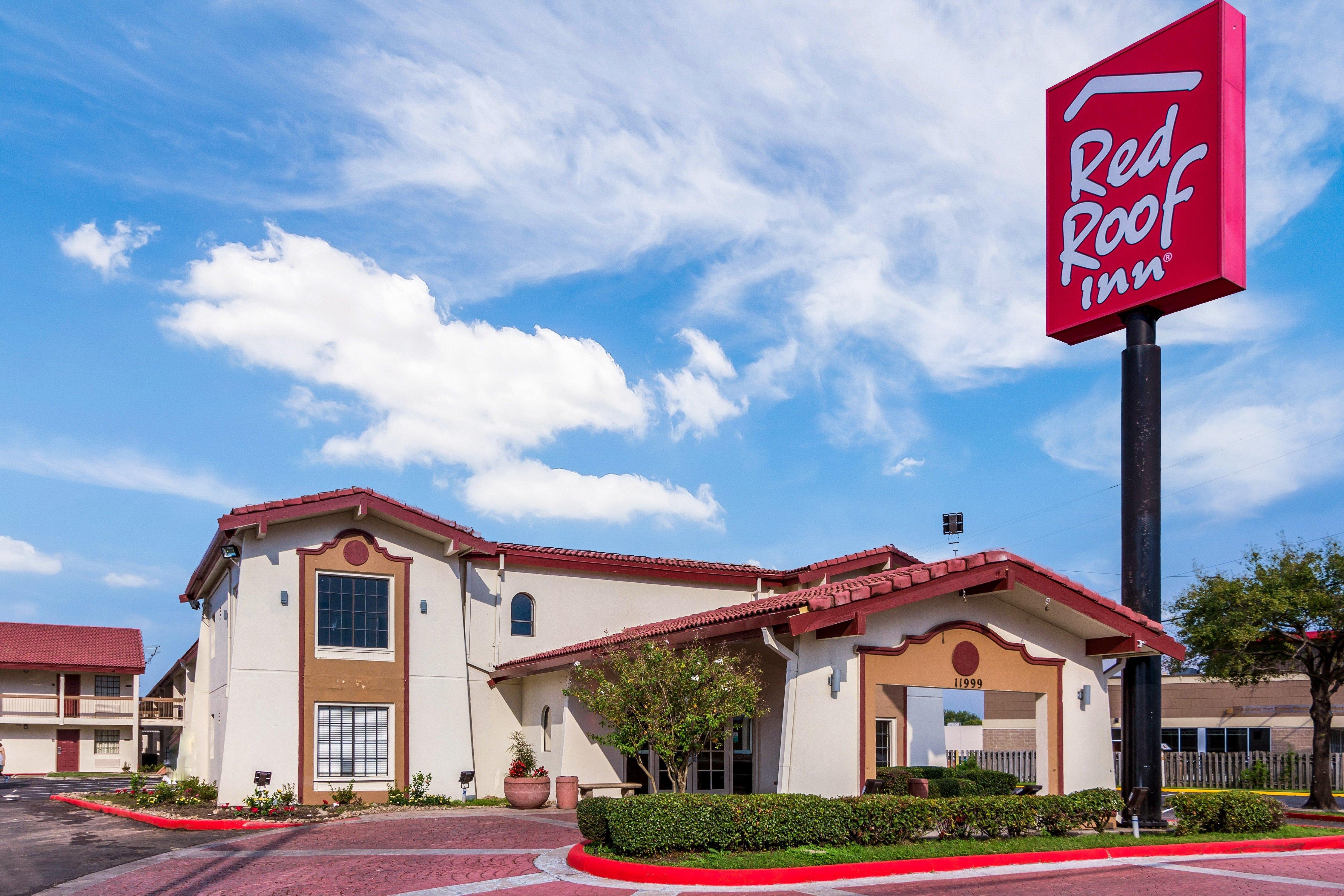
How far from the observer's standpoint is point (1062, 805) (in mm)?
15953

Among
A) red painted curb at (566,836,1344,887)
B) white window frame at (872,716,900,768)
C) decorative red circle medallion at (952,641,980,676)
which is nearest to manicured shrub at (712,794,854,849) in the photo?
red painted curb at (566,836,1344,887)

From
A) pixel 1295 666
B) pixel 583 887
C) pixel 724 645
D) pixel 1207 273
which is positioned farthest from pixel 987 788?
pixel 583 887

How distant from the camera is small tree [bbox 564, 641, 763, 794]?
615 inches

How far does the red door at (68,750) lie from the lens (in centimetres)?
4581

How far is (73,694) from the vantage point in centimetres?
4762

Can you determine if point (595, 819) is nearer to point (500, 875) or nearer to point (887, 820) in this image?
point (500, 875)

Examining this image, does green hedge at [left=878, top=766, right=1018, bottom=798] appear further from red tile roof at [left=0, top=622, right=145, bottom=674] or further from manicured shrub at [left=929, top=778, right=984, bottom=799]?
red tile roof at [left=0, top=622, right=145, bottom=674]

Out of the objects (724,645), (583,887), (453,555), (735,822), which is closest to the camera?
(583,887)

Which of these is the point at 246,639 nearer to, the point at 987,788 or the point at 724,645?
the point at 724,645

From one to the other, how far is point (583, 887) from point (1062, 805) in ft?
25.8

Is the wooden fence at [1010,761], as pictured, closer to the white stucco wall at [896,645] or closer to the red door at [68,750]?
the white stucco wall at [896,645]

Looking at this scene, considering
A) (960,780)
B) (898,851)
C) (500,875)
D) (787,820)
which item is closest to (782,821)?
(787,820)

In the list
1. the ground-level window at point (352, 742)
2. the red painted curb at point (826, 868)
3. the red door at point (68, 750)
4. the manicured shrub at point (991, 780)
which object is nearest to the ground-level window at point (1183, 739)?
the manicured shrub at point (991, 780)

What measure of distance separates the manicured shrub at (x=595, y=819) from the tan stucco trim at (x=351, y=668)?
10107 mm
